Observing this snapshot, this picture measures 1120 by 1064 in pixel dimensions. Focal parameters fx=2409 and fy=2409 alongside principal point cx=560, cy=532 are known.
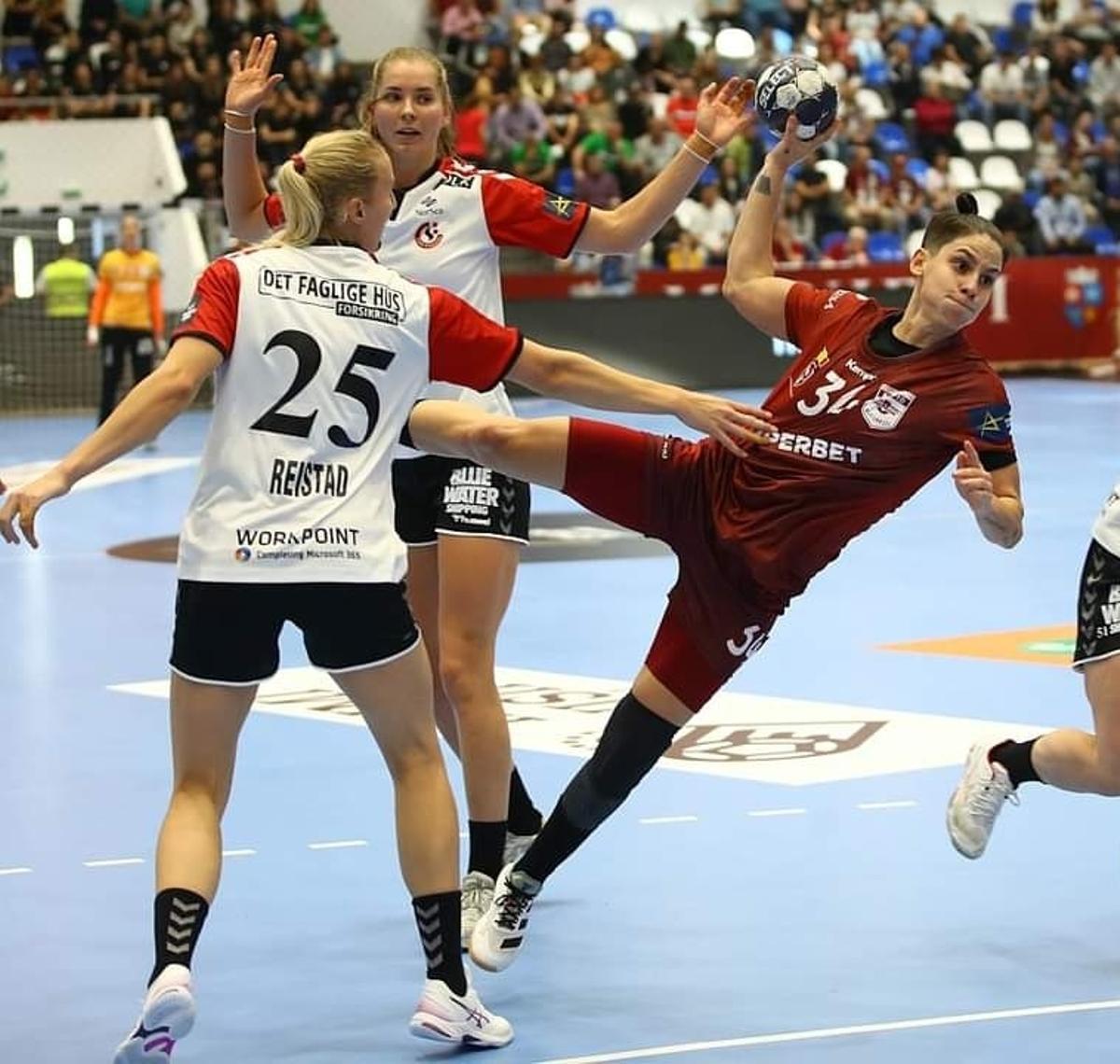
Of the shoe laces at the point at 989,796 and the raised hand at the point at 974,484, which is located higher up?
the raised hand at the point at 974,484

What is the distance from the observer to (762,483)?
6031mm

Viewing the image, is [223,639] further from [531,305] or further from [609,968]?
[531,305]

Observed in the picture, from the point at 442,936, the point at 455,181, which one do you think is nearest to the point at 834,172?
the point at 455,181

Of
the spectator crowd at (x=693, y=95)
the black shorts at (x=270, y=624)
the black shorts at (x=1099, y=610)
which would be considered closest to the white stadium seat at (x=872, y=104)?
the spectator crowd at (x=693, y=95)

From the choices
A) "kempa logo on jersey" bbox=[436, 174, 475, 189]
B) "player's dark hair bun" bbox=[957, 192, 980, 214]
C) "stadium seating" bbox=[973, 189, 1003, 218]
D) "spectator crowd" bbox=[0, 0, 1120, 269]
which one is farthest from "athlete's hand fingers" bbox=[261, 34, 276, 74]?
"stadium seating" bbox=[973, 189, 1003, 218]

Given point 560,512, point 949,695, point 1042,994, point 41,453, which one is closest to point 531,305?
point 41,453

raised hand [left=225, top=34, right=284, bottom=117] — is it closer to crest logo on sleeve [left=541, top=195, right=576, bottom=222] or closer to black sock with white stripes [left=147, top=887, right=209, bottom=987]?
crest logo on sleeve [left=541, top=195, right=576, bottom=222]

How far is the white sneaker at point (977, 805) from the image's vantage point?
633 centimetres

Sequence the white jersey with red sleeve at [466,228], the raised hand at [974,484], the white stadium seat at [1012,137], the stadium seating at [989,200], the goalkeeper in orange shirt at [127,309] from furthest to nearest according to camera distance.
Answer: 1. the white stadium seat at [1012,137]
2. the stadium seating at [989,200]
3. the goalkeeper in orange shirt at [127,309]
4. the white jersey with red sleeve at [466,228]
5. the raised hand at [974,484]

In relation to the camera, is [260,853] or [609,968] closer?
[609,968]

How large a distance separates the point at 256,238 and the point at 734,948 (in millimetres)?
2328

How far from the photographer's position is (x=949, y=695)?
31.0 ft

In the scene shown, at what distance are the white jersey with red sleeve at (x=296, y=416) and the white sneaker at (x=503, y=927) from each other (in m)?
1.19

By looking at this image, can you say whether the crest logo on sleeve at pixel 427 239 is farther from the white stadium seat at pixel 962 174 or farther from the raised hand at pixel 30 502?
the white stadium seat at pixel 962 174
